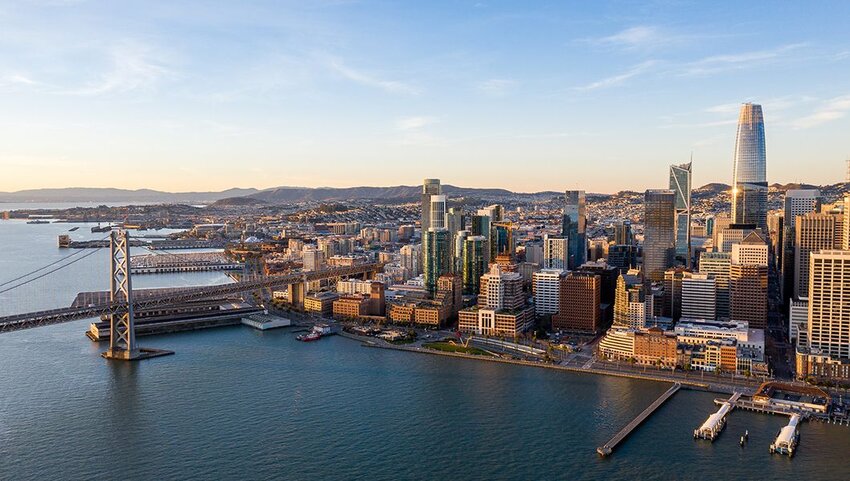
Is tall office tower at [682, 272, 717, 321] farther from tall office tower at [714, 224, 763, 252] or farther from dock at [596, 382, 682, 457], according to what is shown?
tall office tower at [714, 224, 763, 252]

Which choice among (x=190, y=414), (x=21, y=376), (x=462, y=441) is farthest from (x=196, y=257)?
(x=462, y=441)

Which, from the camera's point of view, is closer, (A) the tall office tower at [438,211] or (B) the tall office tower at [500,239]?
(B) the tall office tower at [500,239]

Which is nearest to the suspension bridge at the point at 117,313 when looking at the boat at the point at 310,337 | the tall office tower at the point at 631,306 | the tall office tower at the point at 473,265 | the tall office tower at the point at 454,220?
the boat at the point at 310,337

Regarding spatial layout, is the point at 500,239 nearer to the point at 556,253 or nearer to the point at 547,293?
the point at 556,253

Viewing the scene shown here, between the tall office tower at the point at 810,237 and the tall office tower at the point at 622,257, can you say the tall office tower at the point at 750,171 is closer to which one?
the tall office tower at the point at 622,257

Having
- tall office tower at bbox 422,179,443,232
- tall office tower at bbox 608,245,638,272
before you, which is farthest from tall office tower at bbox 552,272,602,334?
tall office tower at bbox 422,179,443,232

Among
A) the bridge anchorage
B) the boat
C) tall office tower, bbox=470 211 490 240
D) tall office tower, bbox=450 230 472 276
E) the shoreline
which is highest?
tall office tower, bbox=470 211 490 240
